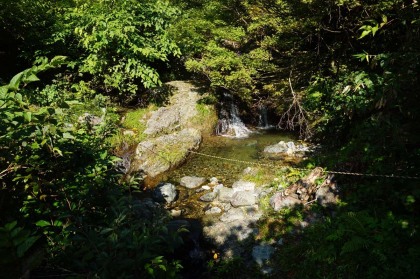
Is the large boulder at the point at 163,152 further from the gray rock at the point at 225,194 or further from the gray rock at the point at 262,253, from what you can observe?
the gray rock at the point at 262,253

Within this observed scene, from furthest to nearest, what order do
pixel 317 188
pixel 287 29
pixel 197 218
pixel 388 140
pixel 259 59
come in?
pixel 259 59 → pixel 287 29 → pixel 197 218 → pixel 317 188 → pixel 388 140

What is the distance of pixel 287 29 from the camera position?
28.0 feet

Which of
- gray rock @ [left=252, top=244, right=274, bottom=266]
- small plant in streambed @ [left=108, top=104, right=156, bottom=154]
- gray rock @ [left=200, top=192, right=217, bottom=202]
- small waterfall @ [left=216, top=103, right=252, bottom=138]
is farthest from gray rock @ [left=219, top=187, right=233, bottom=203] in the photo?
small waterfall @ [left=216, top=103, right=252, bottom=138]

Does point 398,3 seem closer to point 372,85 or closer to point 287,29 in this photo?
point 372,85

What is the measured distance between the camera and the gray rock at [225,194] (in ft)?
25.1

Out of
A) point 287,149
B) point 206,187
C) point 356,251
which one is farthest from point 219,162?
point 356,251

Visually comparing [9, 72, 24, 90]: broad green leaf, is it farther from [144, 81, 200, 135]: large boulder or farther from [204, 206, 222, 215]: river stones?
[144, 81, 200, 135]: large boulder

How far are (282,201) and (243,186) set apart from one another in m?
1.67

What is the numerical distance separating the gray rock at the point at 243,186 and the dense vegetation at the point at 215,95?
1867mm

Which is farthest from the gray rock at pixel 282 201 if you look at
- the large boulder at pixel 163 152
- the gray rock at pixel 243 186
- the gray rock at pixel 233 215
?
the large boulder at pixel 163 152

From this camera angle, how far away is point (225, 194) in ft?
25.7

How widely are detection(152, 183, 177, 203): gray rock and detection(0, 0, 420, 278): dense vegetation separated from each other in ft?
3.64

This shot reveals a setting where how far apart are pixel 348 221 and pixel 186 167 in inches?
237

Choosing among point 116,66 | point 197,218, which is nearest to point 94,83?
point 116,66
